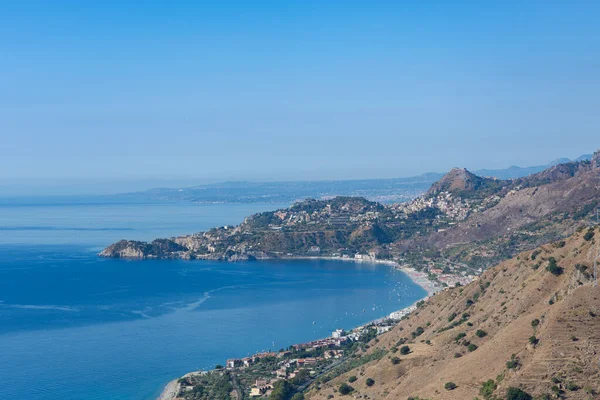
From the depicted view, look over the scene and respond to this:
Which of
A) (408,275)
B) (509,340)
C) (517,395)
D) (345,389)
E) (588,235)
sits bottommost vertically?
(408,275)

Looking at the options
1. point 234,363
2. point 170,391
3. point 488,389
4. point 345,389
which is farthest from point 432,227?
point 488,389

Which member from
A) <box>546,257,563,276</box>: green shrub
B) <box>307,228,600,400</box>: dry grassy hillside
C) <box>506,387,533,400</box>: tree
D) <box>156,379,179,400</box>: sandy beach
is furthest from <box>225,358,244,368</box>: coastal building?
<box>506,387,533,400</box>: tree

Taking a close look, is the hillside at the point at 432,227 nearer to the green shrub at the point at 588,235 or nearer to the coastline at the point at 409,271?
the coastline at the point at 409,271

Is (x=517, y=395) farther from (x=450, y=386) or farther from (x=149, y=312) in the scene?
(x=149, y=312)

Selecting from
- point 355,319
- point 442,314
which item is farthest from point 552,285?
point 355,319

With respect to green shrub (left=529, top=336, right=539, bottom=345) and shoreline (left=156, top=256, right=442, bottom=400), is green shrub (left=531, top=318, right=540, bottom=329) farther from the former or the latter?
shoreline (left=156, top=256, right=442, bottom=400)

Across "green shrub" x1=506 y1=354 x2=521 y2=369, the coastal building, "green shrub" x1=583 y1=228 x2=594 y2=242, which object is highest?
"green shrub" x1=583 y1=228 x2=594 y2=242
